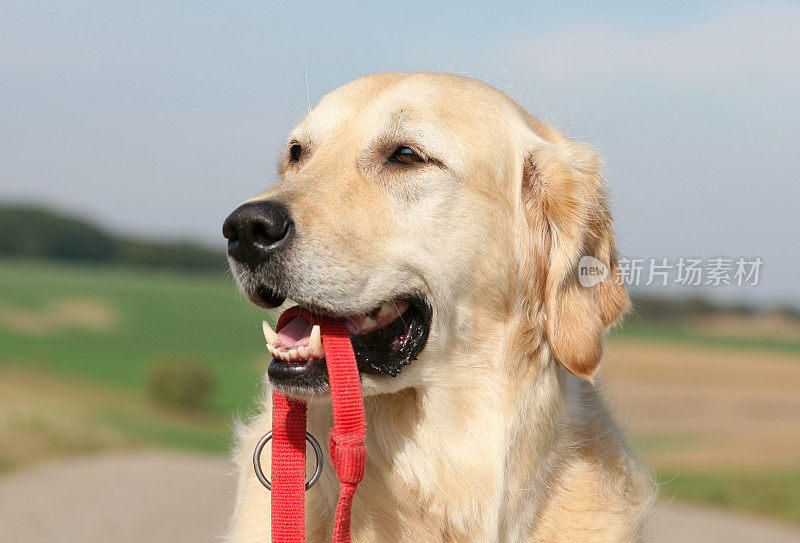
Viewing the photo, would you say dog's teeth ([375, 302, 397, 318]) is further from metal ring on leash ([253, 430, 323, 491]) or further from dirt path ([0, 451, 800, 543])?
dirt path ([0, 451, 800, 543])

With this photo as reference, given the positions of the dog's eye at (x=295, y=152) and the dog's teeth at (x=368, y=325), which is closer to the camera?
the dog's teeth at (x=368, y=325)

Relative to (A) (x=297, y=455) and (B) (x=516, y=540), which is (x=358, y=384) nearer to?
(A) (x=297, y=455)

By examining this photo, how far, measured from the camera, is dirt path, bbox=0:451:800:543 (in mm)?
8742

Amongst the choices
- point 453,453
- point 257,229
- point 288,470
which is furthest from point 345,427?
point 257,229

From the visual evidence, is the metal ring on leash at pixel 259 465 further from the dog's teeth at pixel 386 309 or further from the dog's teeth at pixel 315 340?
the dog's teeth at pixel 386 309

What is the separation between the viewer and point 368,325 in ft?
9.82

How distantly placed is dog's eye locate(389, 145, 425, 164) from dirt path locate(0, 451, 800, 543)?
569cm

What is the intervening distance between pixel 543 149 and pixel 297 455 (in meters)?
1.77

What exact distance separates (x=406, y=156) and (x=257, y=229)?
79 cm

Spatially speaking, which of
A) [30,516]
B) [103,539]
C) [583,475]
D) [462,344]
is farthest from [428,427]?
[30,516]

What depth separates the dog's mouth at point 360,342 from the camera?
2816mm

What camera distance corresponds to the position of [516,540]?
130 inches

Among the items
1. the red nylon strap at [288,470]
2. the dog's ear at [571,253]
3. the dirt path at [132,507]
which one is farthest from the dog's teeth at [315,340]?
the dirt path at [132,507]

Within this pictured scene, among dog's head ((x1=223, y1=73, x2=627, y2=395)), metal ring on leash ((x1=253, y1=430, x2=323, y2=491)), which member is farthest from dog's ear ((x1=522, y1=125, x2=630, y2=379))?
metal ring on leash ((x1=253, y1=430, x2=323, y2=491))
